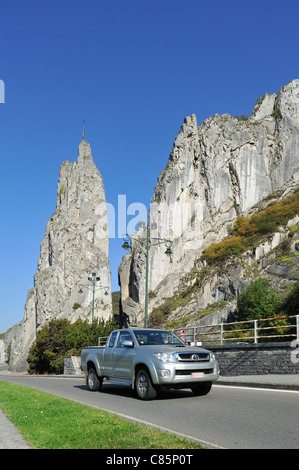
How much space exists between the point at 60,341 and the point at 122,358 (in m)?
28.1

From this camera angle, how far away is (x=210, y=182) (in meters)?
75.2

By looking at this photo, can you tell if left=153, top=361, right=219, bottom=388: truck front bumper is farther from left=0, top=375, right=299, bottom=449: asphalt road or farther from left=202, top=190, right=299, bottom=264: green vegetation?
left=202, top=190, right=299, bottom=264: green vegetation

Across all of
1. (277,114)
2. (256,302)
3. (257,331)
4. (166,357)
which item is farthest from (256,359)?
(277,114)

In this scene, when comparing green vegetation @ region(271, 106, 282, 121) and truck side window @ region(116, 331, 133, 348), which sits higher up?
green vegetation @ region(271, 106, 282, 121)

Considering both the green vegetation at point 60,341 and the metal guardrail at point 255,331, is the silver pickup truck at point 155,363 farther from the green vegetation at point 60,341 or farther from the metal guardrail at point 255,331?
the green vegetation at point 60,341

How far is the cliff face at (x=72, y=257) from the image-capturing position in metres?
86.7

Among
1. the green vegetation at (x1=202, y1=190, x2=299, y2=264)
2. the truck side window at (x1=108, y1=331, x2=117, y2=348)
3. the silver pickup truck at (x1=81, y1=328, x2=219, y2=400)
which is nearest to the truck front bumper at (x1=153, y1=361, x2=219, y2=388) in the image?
the silver pickup truck at (x1=81, y1=328, x2=219, y2=400)

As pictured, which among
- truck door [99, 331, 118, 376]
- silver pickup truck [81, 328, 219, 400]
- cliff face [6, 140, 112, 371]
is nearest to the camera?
silver pickup truck [81, 328, 219, 400]

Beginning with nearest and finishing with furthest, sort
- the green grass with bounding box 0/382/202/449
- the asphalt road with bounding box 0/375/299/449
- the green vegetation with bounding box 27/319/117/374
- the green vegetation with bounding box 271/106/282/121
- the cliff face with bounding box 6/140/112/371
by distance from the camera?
the green grass with bounding box 0/382/202/449 < the asphalt road with bounding box 0/375/299/449 < the green vegetation with bounding box 27/319/117/374 < the green vegetation with bounding box 271/106/282/121 < the cliff face with bounding box 6/140/112/371

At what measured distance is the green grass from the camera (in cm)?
518

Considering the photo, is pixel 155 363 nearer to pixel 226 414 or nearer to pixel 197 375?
pixel 197 375

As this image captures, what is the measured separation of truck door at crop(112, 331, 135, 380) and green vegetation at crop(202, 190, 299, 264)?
159 feet

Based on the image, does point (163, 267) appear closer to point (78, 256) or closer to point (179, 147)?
point (179, 147)
